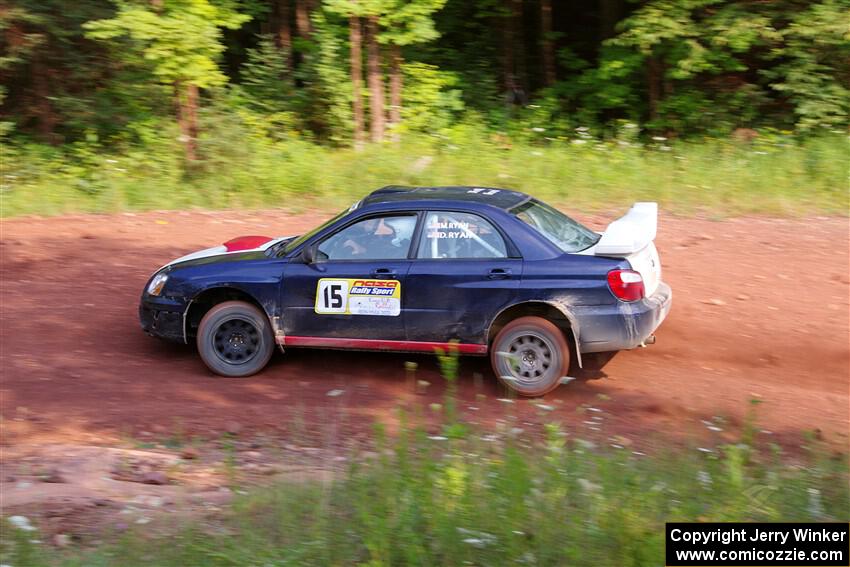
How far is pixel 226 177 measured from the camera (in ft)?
47.6

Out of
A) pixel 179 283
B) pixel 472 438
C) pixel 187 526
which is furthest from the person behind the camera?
pixel 179 283

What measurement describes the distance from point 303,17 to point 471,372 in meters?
13.5

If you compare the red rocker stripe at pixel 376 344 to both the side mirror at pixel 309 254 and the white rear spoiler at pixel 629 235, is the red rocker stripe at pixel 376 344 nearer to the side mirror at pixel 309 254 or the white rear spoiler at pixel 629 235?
the side mirror at pixel 309 254

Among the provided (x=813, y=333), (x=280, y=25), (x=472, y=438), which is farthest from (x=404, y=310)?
(x=280, y=25)

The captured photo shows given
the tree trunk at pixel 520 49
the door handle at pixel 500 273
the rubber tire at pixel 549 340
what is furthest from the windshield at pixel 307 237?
the tree trunk at pixel 520 49

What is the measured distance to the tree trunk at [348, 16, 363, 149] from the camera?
16.5m

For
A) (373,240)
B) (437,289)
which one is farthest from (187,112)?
(437,289)

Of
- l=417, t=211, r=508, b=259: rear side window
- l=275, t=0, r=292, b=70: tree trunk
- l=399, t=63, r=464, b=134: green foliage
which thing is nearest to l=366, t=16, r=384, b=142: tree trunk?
l=399, t=63, r=464, b=134: green foliage

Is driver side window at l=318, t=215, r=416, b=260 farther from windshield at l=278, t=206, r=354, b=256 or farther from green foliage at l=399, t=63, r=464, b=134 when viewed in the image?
green foliage at l=399, t=63, r=464, b=134

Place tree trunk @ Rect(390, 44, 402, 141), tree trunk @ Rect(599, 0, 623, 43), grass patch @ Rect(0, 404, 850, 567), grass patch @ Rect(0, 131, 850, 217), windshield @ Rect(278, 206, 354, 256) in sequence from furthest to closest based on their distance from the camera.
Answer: tree trunk @ Rect(599, 0, 623, 43), tree trunk @ Rect(390, 44, 402, 141), grass patch @ Rect(0, 131, 850, 217), windshield @ Rect(278, 206, 354, 256), grass patch @ Rect(0, 404, 850, 567)

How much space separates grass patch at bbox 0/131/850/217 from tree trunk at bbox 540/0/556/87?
10.9 feet

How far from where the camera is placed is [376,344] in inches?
301

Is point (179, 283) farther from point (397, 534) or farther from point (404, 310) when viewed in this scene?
point (397, 534)

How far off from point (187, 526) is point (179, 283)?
3479mm
